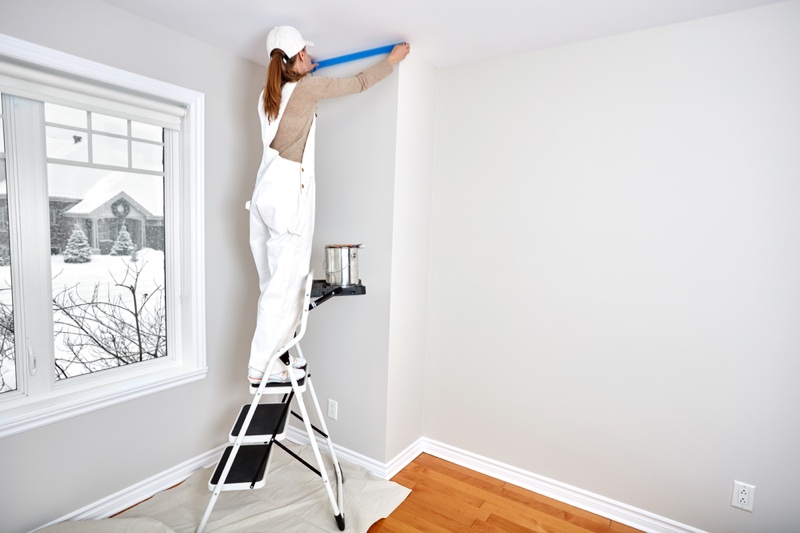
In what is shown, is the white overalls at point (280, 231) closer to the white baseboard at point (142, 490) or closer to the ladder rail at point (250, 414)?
the ladder rail at point (250, 414)

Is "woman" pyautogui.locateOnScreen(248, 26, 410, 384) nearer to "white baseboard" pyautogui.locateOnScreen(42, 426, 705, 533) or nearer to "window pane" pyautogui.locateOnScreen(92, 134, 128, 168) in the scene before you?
"window pane" pyautogui.locateOnScreen(92, 134, 128, 168)

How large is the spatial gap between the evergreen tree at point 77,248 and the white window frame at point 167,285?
0.11 metres

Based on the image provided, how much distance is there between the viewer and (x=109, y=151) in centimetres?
208

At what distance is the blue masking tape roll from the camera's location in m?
2.25

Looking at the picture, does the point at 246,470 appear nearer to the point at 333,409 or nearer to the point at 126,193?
the point at 333,409

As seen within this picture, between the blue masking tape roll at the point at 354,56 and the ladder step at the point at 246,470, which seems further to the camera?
the blue masking tape roll at the point at 354,56

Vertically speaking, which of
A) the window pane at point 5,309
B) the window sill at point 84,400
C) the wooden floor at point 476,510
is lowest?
the wooden floor at point 476,510

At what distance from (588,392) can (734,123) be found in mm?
1427

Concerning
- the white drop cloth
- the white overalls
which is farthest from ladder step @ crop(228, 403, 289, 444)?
the white drop cloth

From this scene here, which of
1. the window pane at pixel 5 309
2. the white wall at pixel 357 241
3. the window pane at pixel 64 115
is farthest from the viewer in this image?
the white wall at pixel 357 241

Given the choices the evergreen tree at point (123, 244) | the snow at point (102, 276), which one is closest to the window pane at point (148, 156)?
the evergreen tree at point (123, 244)

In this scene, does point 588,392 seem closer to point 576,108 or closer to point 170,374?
point 576,108

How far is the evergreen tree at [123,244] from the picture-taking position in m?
2.14

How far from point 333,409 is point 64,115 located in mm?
2052
